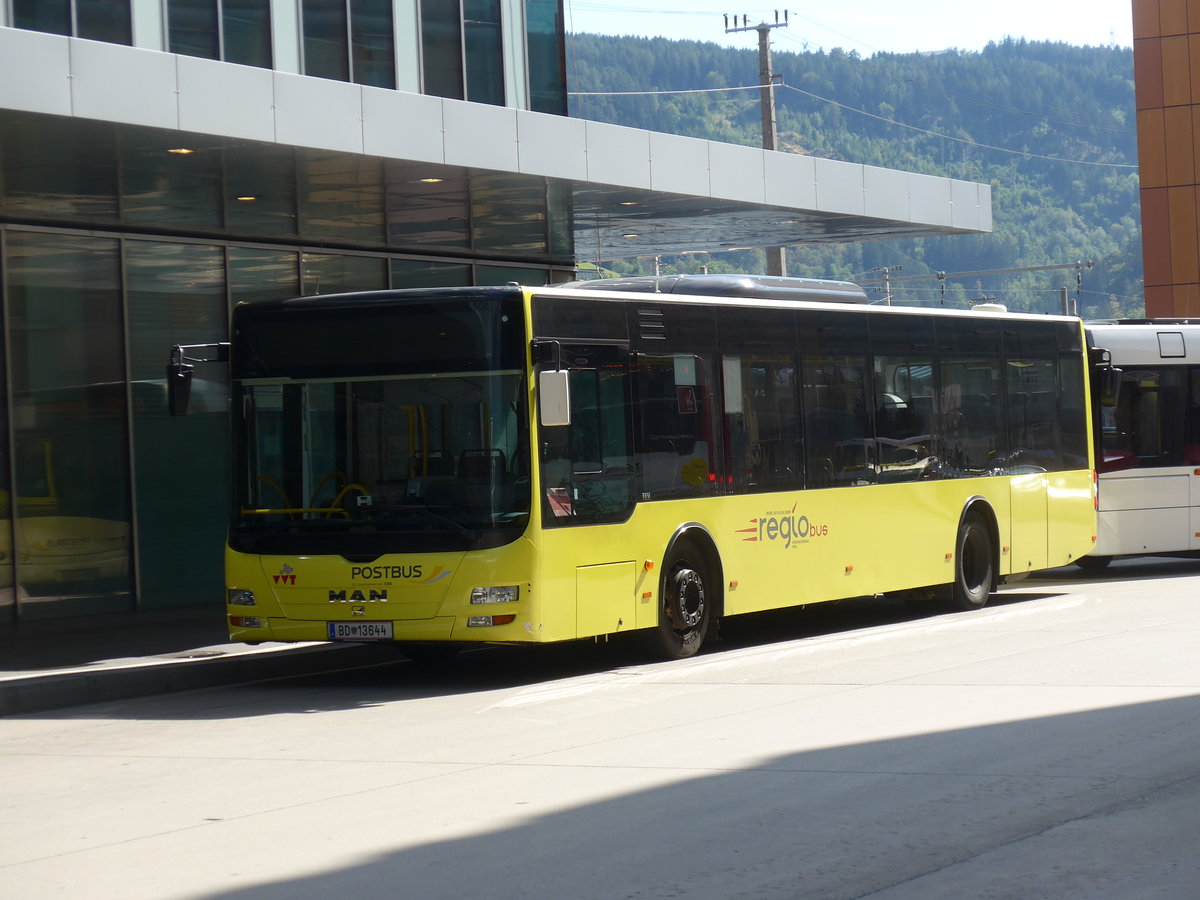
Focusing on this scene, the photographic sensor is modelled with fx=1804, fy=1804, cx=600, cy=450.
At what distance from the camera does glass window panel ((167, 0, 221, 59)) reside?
59.2 feet

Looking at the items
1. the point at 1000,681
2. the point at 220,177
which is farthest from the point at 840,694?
the point at 220,177

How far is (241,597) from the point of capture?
42.8 feet

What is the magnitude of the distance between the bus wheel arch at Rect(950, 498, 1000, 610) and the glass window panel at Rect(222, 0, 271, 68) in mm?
8673

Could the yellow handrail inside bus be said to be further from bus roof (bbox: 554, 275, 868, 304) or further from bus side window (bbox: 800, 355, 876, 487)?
bus side window (bbox: 800, 355, 876, 487)

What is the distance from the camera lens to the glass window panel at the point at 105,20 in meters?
17.1

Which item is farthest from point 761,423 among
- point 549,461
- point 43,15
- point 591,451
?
point 43,15

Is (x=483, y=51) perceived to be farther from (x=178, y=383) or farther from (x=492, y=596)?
(x=492, y=596)

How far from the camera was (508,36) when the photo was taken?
21797mm

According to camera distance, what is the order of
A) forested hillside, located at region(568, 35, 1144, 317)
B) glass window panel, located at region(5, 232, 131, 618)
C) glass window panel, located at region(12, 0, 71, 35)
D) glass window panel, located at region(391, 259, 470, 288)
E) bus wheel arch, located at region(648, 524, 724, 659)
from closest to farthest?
bus wheel arch, located at region(648, 524, 724, 659) < glass window panel, located at region(12, 0, 71, 35) < glass window panel, located at region(5, 232, 131, 618) < glass window panel, located at region(391, 259, 470, 288) < forested hillside, located at region(568, 35, 1144, 317)

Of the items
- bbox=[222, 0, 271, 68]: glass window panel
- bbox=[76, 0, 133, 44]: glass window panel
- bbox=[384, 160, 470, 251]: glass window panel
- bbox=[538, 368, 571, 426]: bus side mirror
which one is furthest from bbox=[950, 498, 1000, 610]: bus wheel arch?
bbox=[76, 0, 133, 44]: glass window panel

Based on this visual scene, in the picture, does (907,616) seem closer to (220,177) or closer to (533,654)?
(533,654)

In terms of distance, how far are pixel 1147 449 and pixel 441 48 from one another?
962cm

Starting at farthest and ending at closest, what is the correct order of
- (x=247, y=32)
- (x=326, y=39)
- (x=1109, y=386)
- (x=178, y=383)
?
A: 1. (x=1109, y=386)
2. (x=326, y=39)
3. (x=247, y=32)
4. (x=178, y=383)

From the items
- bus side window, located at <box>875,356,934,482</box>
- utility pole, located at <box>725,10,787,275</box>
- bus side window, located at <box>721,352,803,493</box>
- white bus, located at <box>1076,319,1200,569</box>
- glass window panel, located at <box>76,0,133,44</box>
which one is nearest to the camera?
bus side window, located at <box>721,352,803,493</box>
